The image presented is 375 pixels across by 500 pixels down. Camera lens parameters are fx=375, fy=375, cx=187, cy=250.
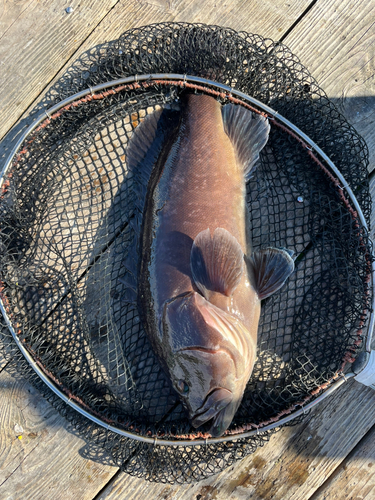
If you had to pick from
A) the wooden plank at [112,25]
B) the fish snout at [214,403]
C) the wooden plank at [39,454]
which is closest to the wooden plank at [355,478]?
the fish snout at [214,403]

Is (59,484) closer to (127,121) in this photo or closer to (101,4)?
(127,121)

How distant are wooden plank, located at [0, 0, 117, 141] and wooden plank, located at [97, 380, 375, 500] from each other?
10.2 ft

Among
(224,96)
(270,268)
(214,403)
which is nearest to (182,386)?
(214,403)

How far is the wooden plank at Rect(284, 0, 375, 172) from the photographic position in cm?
284

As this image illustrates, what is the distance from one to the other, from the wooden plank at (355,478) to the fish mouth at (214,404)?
4.27 feet

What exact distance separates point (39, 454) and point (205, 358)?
1.71 meters

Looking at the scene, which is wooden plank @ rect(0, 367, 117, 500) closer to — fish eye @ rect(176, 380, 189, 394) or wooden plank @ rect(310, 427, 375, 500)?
fish eye @ rect(176, 380, 189, 394)

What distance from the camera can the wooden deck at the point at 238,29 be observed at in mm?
2840

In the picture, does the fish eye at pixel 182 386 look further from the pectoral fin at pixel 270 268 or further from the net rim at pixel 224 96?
the pectoral fin at pixel 270 268

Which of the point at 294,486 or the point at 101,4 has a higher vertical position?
the point at 101,4

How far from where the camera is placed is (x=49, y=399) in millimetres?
2771

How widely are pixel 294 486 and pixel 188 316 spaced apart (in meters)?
1.76

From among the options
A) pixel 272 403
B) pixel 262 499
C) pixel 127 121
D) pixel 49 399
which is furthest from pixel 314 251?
pixel 49 399

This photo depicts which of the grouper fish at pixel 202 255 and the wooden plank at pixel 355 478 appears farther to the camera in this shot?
the wooden plank at pixel 355 478
